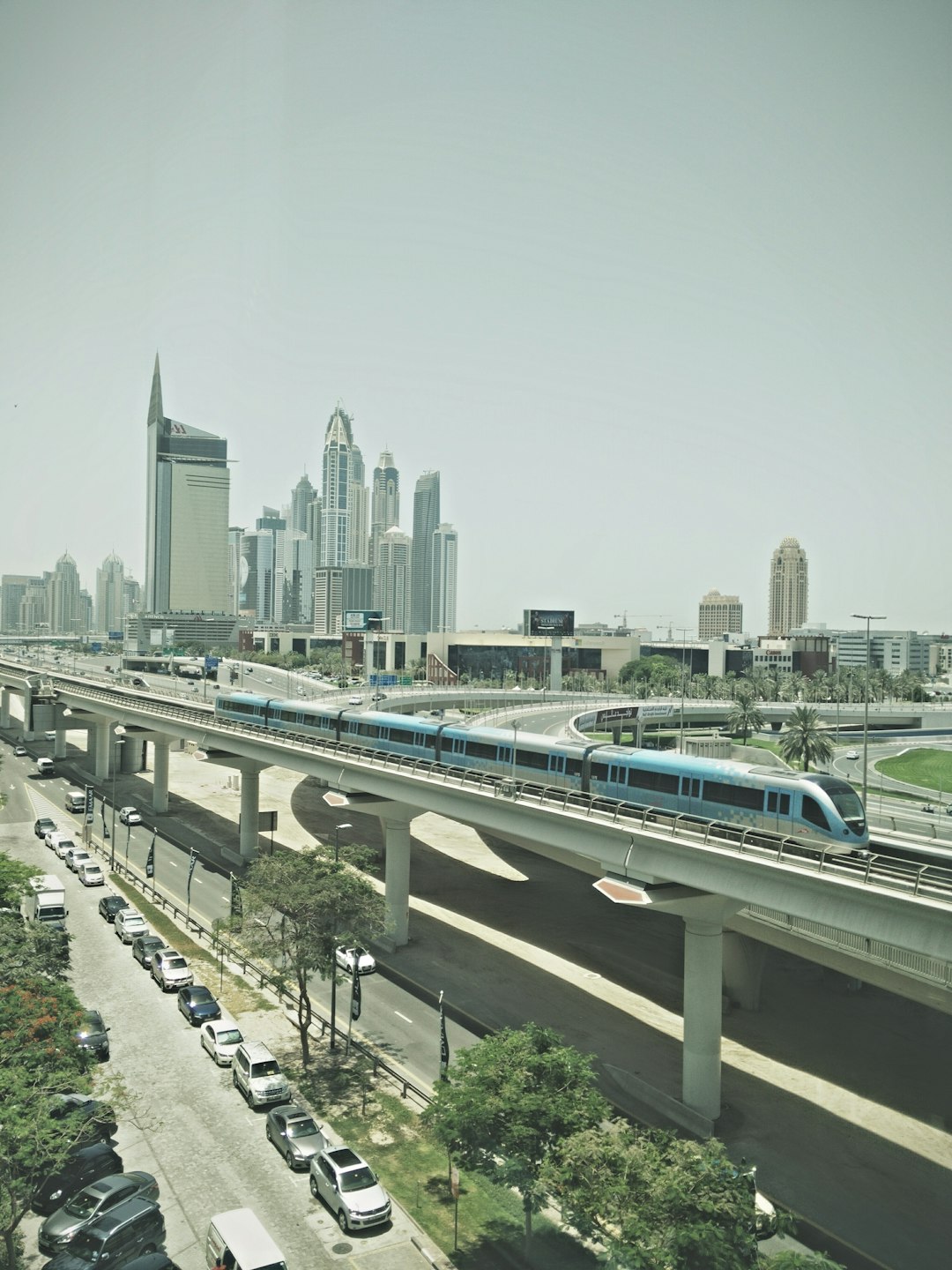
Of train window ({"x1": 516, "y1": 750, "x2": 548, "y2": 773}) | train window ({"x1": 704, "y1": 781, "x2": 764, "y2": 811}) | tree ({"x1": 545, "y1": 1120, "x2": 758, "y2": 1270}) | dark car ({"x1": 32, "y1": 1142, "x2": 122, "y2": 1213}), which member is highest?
train window ({"x1": 704, "y1": 781, "x2": 764, "y2": 811})

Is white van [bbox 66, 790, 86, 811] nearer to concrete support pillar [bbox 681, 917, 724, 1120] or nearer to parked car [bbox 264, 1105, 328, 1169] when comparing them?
parked car [bbox 264, 1105, 328, 1169]

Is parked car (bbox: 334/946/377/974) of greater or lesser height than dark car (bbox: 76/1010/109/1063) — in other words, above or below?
below

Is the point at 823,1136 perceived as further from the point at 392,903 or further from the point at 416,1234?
the point at 392,903

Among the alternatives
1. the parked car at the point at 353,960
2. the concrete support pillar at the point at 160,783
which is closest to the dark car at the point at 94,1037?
the parked car at the point at 353,960

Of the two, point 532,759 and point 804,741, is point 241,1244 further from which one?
point 804,741

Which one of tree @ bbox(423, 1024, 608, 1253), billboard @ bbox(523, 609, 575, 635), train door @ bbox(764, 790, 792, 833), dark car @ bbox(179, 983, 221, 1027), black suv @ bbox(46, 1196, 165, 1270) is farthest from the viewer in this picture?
billboard @ bbox(523, 609, 575, 635)

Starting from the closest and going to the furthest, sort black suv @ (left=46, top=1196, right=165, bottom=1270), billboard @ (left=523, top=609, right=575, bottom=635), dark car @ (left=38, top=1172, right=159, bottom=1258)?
black suv @ (left=46, top=1196, right=165, bottom=1270) → dark car @ (left=38, top=1172, right=159, bottom=1258) → billboard @ (left=523, top=609, right=575, bottom=635)

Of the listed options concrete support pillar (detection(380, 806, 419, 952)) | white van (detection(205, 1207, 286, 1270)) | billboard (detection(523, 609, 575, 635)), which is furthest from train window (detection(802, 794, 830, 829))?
billboard (detection(523, 609, 575, 635))
